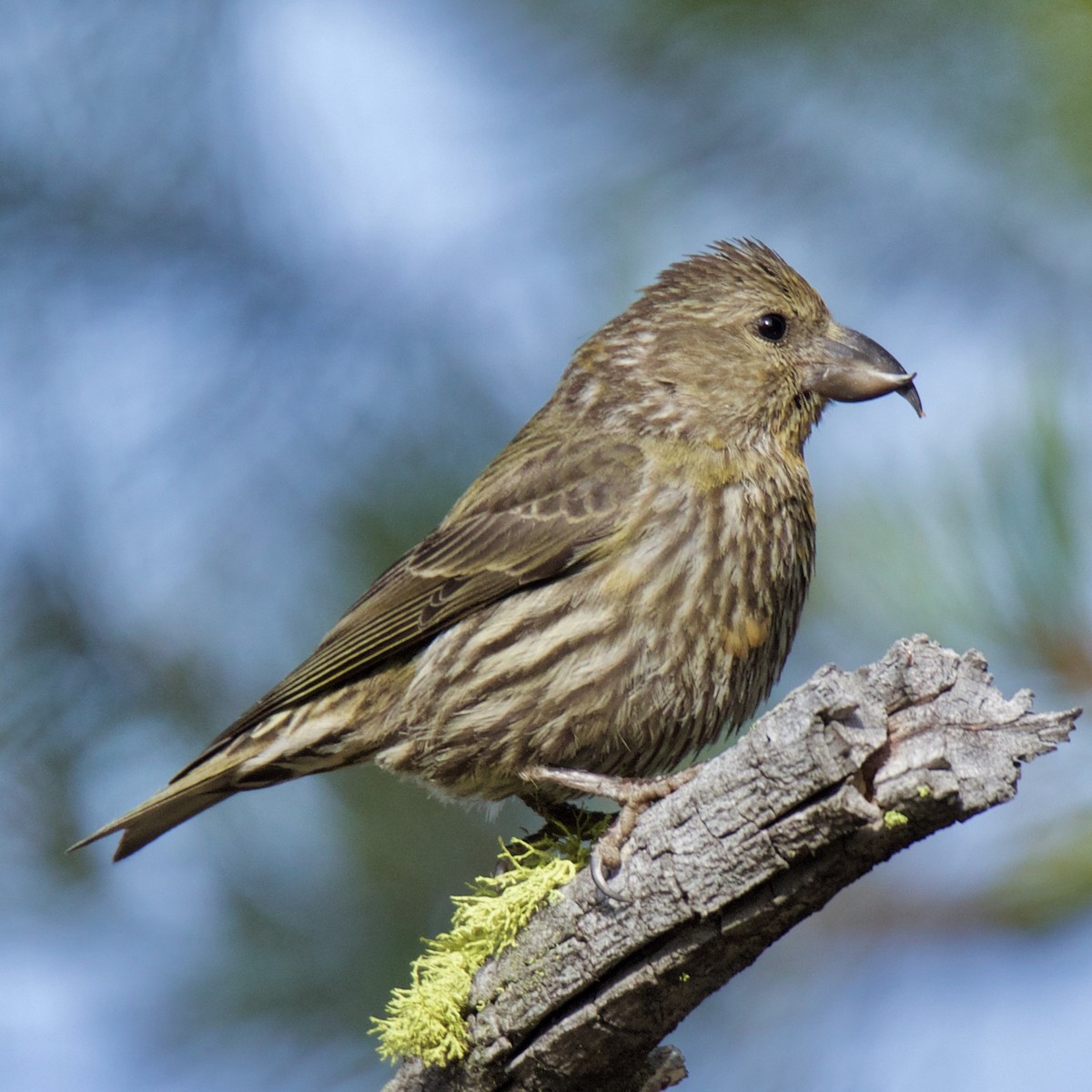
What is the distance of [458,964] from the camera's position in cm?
326

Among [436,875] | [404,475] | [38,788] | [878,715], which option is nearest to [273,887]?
[436,875]

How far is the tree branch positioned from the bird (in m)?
0.65

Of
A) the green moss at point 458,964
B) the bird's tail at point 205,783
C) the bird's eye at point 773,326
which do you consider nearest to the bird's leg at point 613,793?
the green moss at point 458,964

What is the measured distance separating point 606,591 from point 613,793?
672 millimetres

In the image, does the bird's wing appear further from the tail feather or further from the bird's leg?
the bird's leg

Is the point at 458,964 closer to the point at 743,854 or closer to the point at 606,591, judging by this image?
the point at 743,854

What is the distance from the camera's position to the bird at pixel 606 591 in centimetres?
390

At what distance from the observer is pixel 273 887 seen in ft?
13.4

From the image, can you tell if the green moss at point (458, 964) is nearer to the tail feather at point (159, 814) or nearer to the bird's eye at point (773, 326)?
the tail feather at point (159, 814)

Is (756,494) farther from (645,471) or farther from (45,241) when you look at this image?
(45,241)

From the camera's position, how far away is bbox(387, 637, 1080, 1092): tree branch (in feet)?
7.89

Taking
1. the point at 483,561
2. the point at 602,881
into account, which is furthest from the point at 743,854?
the point at 483,561

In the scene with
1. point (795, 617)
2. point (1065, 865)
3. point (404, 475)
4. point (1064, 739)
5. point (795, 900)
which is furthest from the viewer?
point (404, 475)

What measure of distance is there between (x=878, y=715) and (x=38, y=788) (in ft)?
8.59
